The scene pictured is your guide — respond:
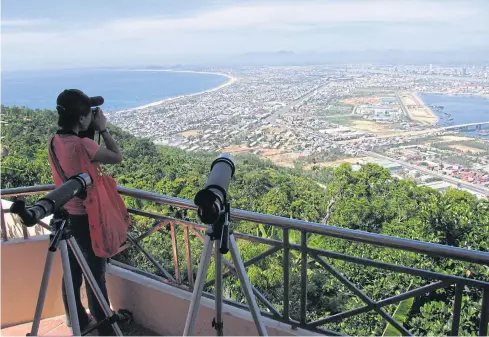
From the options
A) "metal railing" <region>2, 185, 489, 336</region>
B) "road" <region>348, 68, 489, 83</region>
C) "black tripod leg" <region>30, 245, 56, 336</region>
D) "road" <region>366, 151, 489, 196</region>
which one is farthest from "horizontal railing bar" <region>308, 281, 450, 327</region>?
"road" <region>348, 68, 489, 83</region>

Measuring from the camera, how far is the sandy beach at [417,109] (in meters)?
31.7

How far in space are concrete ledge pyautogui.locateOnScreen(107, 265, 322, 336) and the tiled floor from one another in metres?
0.04

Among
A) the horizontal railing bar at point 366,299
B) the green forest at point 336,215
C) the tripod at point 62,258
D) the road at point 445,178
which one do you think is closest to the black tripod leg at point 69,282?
the tripod at point 62,258

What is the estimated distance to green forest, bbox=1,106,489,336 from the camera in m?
3.58

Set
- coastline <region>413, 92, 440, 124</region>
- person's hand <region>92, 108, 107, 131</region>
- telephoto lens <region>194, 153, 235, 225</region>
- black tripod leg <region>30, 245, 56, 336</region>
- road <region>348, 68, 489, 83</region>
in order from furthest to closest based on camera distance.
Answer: road <region>348, 68, 489, 83</region> → coastline <region>413, 92, 440, 124</region> → person's hand <region>92, 108, 107, 131</region> → black tripod leg <region>30, 245, 56, 336</region> → telephoto lens <region>194, 153, 235, 225</region>

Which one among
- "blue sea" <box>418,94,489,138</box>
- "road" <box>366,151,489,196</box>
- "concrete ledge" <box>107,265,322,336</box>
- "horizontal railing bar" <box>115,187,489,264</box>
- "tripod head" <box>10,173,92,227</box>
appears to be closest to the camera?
"tripod head" <box>10,173,92,227</box>

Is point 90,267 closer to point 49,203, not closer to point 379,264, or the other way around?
point 49,203

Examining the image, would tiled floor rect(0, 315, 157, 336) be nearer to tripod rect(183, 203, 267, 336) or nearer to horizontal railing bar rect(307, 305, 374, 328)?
horizontal railing bar rect(307, 305, 374, 328)

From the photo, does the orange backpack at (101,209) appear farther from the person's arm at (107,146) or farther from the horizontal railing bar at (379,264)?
the horizontal railing bar at (379,264)

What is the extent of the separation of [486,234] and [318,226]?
9.00 m

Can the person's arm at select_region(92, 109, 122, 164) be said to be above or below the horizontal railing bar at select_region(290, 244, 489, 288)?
above

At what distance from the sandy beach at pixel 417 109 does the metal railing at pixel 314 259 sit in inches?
1234

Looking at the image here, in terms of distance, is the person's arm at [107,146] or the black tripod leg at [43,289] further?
the person's arm at [107,146]

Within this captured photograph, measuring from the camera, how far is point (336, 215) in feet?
41.8
